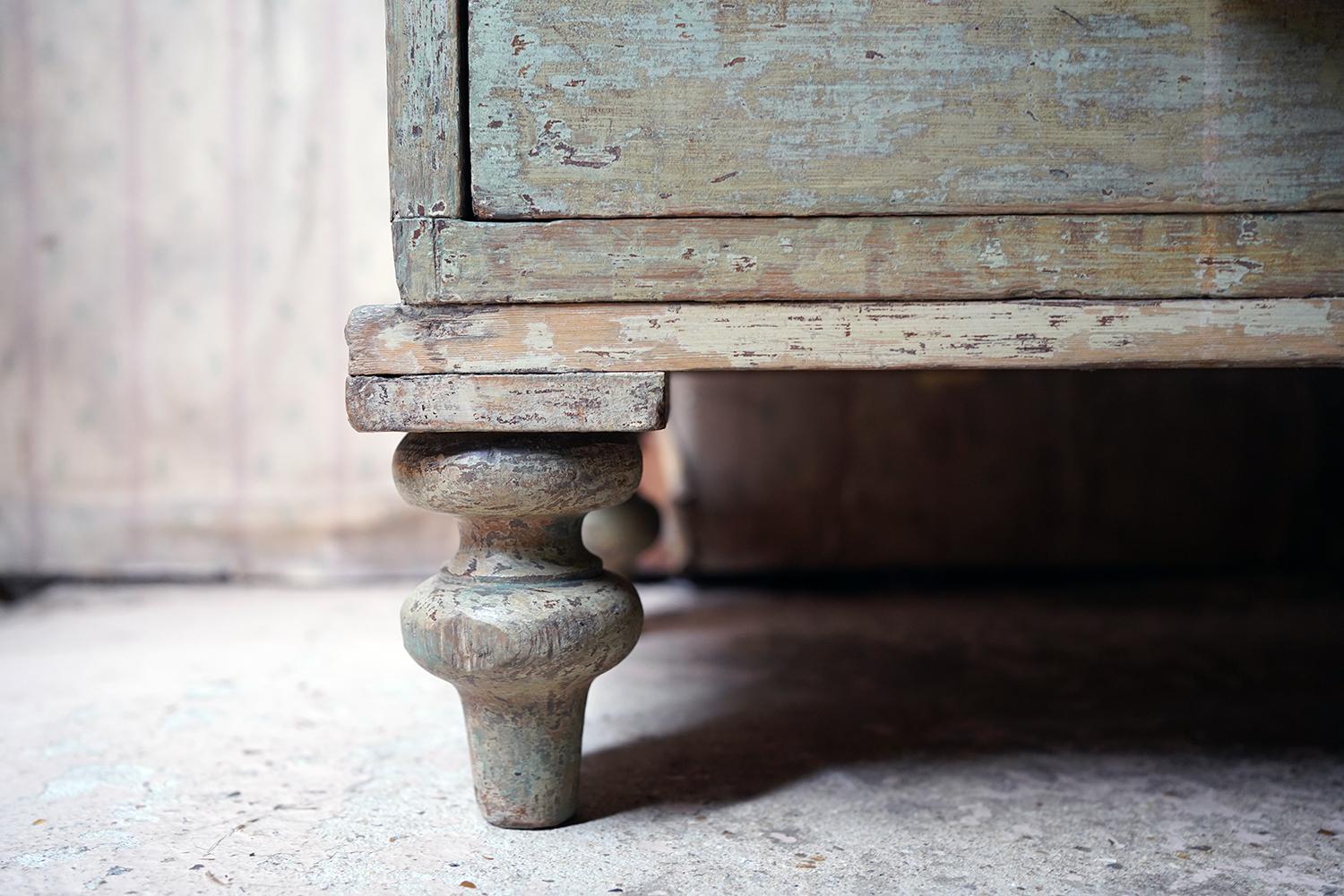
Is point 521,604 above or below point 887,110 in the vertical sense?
→ below

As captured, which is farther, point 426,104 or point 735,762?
point 735,762

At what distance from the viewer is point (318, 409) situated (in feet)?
8.31

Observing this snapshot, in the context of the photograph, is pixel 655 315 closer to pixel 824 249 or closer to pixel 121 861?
pixel 824 249

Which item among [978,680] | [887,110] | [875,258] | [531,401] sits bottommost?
[978,680]

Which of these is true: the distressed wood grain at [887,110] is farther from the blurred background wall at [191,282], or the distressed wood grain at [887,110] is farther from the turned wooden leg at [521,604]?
the blurred background wall at [191,282]

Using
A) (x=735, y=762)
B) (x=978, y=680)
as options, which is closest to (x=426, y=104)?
(x=735, y=762)

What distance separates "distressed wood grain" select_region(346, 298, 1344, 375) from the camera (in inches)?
39.2

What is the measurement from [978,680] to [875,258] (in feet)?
3.07

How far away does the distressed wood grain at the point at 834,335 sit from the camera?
3.26 ft

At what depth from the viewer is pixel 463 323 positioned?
1009 millimetres

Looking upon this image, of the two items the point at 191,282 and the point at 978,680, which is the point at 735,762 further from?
the point at 191,282

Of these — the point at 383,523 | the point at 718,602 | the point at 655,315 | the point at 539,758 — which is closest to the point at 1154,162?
the point at 655,315

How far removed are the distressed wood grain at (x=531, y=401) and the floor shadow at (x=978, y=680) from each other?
0.43 m

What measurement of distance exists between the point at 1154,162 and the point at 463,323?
641 mm
